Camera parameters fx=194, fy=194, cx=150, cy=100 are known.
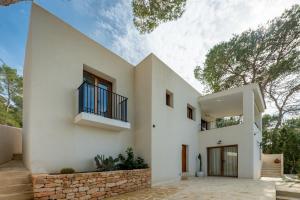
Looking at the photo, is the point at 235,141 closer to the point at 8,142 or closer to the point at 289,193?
the point at 289,193

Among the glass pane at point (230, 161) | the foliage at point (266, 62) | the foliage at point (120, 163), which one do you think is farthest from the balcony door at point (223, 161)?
the foliage at point (266, 62)

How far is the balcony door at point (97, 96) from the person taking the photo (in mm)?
7361

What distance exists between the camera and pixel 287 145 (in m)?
16.7

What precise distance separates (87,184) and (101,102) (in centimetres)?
331

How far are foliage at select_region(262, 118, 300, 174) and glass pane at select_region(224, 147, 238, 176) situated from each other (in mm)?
7505

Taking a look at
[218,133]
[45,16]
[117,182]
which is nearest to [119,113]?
[117,182]

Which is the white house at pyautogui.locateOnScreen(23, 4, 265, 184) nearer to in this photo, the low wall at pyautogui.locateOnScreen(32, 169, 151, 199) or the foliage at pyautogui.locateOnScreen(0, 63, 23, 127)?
the low wall at pyautogui.locateOnScreen(32, 169, 151, 199)

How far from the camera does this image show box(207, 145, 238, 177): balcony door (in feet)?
40.1

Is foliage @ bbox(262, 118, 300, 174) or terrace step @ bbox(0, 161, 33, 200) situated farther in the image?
foliage @ bbox(262, 118, 300, 174)

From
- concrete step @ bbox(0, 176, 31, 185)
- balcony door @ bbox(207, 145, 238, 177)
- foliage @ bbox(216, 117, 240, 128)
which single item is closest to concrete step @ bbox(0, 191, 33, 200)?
concrete step @ bbox(0, 176, 31, 185)

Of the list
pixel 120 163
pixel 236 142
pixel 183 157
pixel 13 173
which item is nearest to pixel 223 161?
pixel 236 142

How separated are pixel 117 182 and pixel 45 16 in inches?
247

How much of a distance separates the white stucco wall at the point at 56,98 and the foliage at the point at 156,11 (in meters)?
2.32

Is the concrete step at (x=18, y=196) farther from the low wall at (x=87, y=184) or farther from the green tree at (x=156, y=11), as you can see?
the green tree at (x=156, y=11)
